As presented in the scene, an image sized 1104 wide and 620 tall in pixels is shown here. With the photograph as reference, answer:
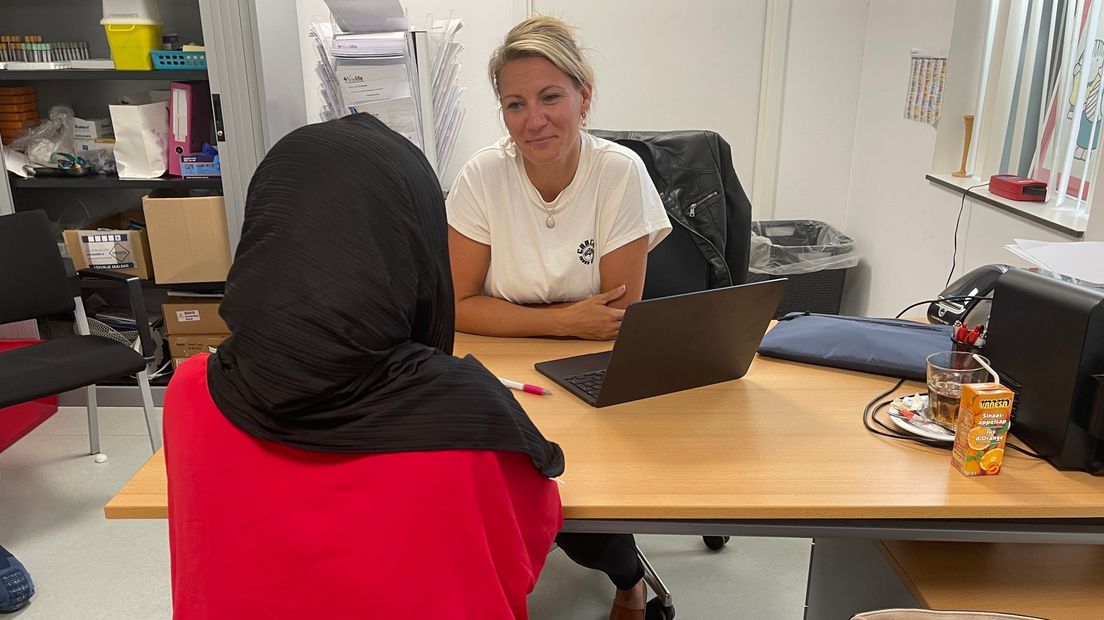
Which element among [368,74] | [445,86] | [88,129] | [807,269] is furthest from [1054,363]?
[88,129]

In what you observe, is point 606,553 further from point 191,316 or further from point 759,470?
point 191,316

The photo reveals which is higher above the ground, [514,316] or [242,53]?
[242,53]

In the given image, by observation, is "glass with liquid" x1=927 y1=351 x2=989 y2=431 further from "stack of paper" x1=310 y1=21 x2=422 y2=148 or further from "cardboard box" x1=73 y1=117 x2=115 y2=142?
"cardboard box" x1=73 y1=117 x2=115 y2=142

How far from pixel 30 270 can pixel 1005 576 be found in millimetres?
2826

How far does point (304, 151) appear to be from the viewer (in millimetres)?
901

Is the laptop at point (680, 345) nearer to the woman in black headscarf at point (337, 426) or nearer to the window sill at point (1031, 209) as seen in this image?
the woman in black headscarf at point (337, 426)

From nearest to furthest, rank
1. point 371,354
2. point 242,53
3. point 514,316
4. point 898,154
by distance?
point 371,354 < point 514,316 < point 242,53 < point 898,154

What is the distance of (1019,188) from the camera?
8.13 ft

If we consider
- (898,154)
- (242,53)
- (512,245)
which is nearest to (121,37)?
(242,53)

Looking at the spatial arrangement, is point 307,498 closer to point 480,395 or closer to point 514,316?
point 480,395

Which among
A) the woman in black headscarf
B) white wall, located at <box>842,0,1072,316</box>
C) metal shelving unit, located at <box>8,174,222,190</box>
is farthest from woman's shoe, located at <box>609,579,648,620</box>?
metal shelving unit, located at <box>8,174,222,190</box>

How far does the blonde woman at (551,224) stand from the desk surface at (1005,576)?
2.19 feet

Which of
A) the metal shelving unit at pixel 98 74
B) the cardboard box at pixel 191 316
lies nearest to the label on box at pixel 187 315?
the cardboard box at pixel 191 316

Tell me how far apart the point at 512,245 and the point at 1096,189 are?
1455 millimetres
